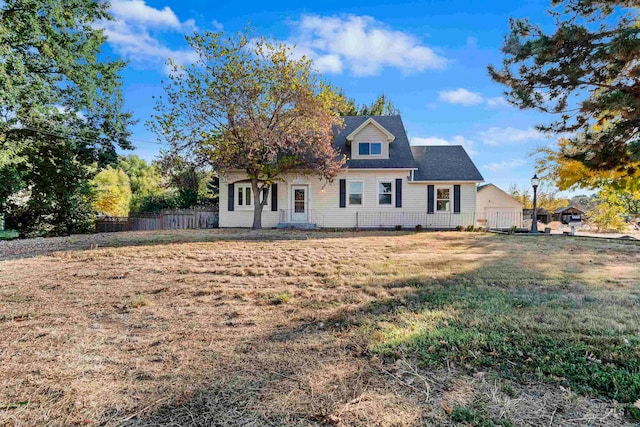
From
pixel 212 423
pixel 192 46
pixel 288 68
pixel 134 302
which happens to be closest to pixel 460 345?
pixel 212 423

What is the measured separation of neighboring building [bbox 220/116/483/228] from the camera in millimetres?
16375

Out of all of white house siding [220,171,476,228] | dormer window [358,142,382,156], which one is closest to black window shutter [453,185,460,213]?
white house siding [220,171,476,228]

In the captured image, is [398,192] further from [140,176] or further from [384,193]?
[140,176]

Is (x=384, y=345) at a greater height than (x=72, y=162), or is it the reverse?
(x=72, y=162)

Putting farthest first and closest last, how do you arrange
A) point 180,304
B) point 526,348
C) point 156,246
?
1. point 156,246
2. point 180,304
3. point 526,348

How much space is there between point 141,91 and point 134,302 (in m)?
14.5

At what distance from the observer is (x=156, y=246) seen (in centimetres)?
912

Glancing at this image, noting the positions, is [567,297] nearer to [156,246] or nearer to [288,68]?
[156,246]

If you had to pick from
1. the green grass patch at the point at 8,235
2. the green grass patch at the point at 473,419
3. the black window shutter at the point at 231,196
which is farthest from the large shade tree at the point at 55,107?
the green grass patch at the point at 473,419

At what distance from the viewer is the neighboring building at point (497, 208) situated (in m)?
18.3

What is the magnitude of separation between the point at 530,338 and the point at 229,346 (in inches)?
115

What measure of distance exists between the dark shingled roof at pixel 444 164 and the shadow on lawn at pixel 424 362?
12.5 meters

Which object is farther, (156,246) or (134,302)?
(156,246)

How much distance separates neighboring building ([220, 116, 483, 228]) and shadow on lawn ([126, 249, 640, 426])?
483 inches
